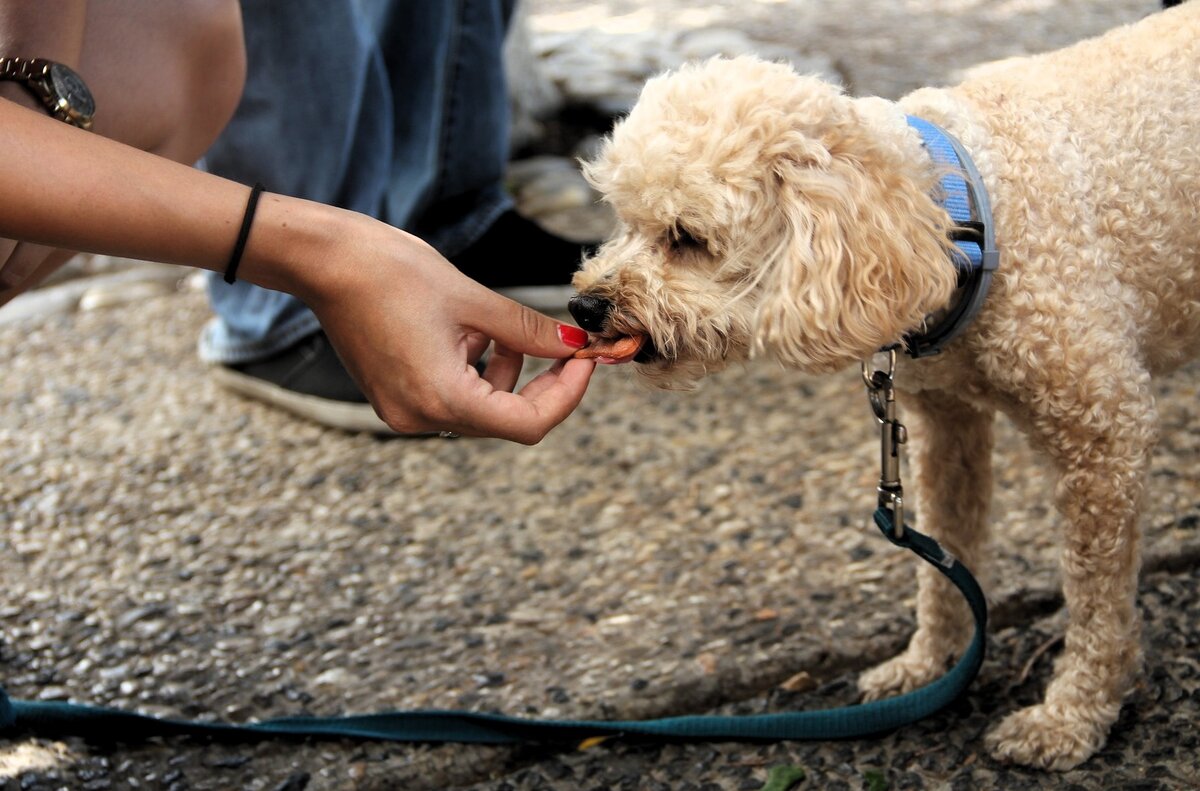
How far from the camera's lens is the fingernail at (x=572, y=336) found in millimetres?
1856

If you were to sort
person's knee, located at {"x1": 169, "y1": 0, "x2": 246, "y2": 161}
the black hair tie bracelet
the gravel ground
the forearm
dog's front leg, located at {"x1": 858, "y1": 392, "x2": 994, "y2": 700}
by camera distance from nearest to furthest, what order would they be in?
the forearm, the black hair tie bracelet, the gravel ground, dog's front leg, located at {"x1": 858, "y1": 392, "x2": 994, "y2": 700}, person's knee, located at {"x1": 169, "y1": 0, "x2": 246, "y2": 161}

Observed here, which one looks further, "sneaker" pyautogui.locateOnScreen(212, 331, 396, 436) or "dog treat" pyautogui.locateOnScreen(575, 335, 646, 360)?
"sneaker" pyautogui.locateOnScreen(212, 331, 396, 436)

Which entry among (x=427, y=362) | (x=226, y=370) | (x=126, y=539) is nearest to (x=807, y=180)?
(x=427, y=362)

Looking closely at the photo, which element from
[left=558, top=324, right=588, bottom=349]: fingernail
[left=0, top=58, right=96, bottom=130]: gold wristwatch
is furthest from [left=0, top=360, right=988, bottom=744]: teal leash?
[left=0, top=58, right=96, bottom=130]: gold wristwatch

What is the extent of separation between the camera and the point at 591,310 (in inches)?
75.4

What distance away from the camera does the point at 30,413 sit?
3.57 meters

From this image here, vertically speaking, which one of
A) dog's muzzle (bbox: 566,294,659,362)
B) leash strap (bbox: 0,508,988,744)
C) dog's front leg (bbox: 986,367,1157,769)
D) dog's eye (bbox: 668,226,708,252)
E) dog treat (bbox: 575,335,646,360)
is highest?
dog's eye (bbox: 668,226,708,252)

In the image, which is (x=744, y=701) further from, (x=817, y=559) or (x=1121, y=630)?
(x=1121, y=630)

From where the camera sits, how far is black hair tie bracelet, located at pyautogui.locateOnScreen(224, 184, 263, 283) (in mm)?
1646

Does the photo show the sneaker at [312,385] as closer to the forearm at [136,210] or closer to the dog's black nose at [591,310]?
the dog's black nose at [591,310]

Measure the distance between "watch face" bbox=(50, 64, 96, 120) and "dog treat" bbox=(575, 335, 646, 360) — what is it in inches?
36.2

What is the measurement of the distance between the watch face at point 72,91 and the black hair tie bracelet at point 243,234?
44cm

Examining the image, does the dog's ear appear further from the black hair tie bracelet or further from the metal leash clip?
the black hair tie bracelet

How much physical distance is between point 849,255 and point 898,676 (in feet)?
3.10
